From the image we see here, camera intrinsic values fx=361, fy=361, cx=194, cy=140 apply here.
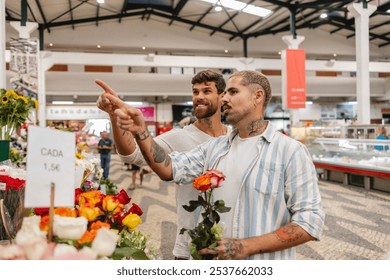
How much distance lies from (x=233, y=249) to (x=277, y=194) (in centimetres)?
26

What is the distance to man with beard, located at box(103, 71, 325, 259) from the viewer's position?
3.77ft

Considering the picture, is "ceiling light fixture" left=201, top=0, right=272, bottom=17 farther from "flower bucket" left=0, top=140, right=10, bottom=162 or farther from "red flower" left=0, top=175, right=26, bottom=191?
"red flower" left=0, top=175, right=26, bottom=191

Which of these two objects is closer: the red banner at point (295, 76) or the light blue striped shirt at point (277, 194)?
the light blue striped shirt at point (277, 194)

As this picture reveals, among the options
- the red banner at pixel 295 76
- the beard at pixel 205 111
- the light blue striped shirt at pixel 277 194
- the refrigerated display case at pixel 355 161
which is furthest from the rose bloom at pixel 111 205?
the red banner at pixel 295 76

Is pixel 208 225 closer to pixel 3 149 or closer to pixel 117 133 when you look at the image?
pixel 117 133

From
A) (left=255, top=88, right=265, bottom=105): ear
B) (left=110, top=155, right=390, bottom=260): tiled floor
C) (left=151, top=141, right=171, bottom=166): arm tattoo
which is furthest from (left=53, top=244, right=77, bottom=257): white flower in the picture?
(left=110, top=155, right=390, bottom=260): tiled floor

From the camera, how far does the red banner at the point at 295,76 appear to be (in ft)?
36.6

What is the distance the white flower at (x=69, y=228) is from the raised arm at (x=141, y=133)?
418 millimetres

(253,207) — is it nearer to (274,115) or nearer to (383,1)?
(383,1)

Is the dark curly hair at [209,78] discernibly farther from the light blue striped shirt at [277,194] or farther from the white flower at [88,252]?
the white flower at [88,252]

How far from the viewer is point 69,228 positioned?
76 cm

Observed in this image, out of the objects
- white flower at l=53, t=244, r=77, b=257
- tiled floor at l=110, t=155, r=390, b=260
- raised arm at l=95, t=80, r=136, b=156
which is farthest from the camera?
tiled floor at l=110, t=155, r=390, b=260

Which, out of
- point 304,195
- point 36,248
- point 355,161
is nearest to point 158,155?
point 304,195
